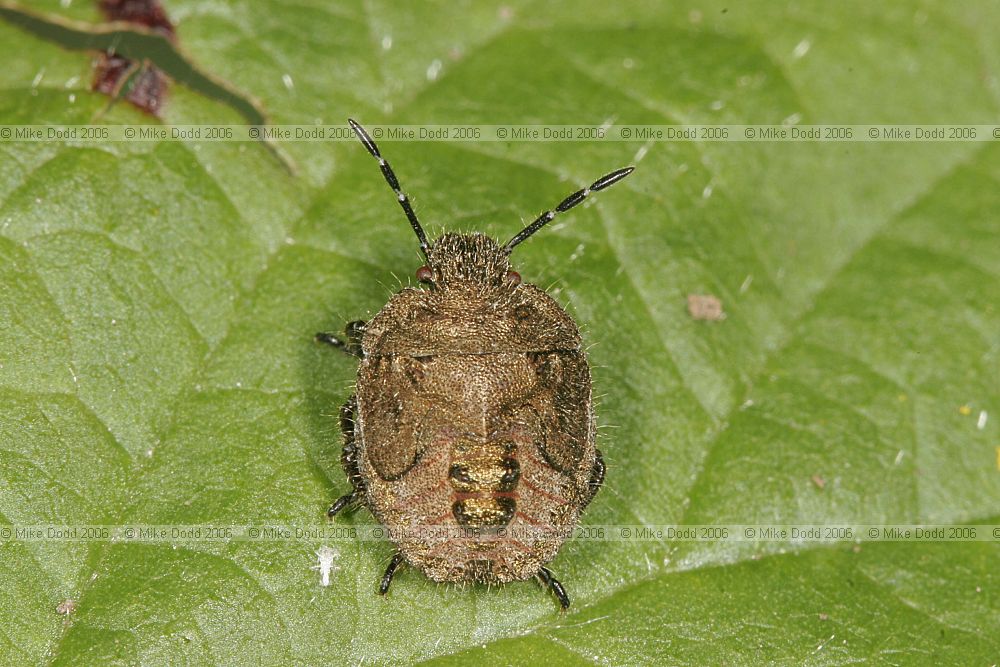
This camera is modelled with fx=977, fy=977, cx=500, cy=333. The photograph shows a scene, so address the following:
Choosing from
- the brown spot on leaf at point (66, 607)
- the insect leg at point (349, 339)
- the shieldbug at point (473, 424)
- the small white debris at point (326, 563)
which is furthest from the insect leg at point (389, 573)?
the brown spot on leaf at point (66, 607)

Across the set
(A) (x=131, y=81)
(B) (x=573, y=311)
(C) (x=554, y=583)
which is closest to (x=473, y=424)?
(C) (x=554, y=583)

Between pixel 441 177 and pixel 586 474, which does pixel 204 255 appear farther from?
pixel 586 474

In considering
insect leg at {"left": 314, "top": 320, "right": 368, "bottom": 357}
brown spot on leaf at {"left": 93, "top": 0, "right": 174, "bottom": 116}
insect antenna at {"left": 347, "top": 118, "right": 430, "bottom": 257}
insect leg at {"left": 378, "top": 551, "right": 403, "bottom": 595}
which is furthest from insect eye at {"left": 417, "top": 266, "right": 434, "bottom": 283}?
brown spot on leaf at {"left": 93, "top": 0, "right": 174, "bottom": 116}

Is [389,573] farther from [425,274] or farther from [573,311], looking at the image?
[573,311]

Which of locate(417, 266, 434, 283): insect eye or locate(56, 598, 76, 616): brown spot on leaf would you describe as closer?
locate(56, 598, 76, 616): brown spot on leaf

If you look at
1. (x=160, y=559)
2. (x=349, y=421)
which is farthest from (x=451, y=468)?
(x=160, y=559)

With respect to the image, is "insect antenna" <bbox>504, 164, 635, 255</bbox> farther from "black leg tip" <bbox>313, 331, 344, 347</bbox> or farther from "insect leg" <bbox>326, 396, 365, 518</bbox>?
"insect leg" <bbox>326, 396, 365, 518</bbox>
